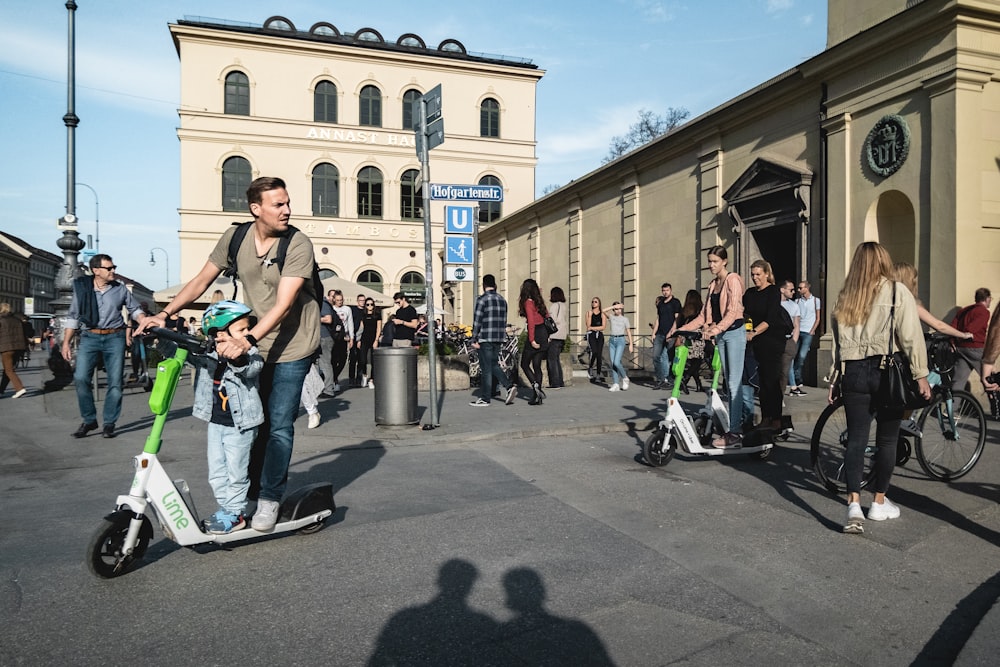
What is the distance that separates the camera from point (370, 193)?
4006 cm

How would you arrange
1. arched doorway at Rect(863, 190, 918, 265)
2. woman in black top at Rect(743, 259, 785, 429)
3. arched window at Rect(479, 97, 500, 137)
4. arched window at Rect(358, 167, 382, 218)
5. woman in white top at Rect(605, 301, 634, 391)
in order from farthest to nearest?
1. arched window at Rect(479, 97, 500, 137)
2. arched window at Rect(358, 167, 382, 218)
3. woman in white top at Rect(605, 301, 634, 391)
4. arched doorway at Rect(863, 190, 918, 265)
5. woman in black top at Rect(743, 259, 785, 429)

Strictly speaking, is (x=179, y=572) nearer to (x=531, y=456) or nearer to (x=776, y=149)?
(x=531, y=456)

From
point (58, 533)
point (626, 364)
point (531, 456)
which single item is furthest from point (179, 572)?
point (626, 364)

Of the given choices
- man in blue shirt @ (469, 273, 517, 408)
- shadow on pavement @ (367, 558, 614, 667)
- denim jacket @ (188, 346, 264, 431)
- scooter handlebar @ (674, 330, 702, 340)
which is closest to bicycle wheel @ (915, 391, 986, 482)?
scooter handlebar @ (674, 330, 702, 340)

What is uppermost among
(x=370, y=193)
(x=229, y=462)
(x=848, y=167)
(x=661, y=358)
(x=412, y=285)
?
(x=370, y=193)

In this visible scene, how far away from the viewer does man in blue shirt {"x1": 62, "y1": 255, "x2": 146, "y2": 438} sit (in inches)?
314

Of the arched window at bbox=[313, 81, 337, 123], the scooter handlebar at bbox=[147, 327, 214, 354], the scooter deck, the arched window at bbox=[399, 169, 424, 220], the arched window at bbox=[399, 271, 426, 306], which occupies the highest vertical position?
the arched window at bbox=[313, 81, 337, 123]

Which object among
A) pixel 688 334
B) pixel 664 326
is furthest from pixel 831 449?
pixel 664 326

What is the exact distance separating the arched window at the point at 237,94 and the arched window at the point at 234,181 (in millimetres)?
2389

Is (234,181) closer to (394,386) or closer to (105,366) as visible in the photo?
(105,366)

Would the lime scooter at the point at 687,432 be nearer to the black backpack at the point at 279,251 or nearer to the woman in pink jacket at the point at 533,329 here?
the black backpack at the point at 279,251

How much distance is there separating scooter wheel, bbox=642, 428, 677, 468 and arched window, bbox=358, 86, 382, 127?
3635 cm

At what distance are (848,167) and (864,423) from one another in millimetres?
9692

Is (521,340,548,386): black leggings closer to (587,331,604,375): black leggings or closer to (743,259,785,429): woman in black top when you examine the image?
(587,331,604,375): black leggings
